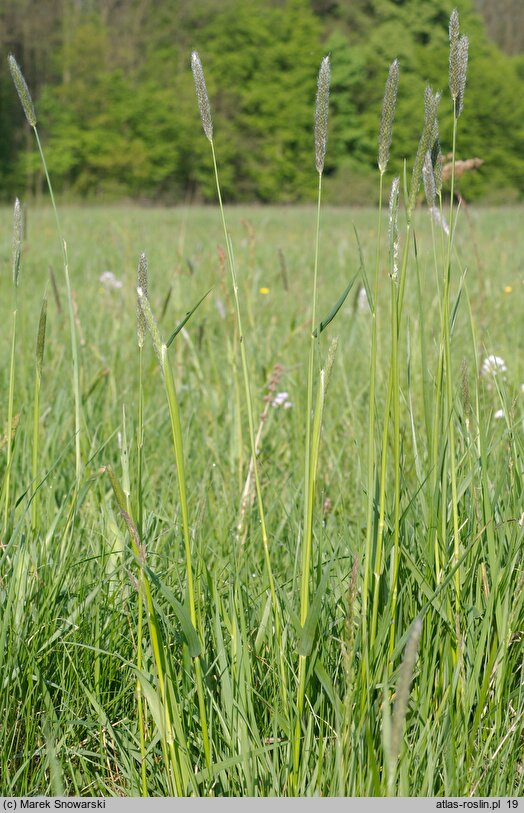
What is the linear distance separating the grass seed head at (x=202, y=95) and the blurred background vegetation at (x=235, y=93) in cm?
2382

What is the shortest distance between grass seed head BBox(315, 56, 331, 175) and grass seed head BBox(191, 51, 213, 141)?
10 cm

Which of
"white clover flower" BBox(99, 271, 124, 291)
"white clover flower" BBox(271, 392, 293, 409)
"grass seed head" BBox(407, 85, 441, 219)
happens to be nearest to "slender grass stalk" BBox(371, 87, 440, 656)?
"grass seed head" BBox(407, 85, 441, 219)

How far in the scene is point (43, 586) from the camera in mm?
955

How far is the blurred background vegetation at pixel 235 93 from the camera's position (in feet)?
83.9

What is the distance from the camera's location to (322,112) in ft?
2.21

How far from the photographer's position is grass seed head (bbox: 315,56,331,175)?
2.21 feet

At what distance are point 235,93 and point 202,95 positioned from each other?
31.4 meters

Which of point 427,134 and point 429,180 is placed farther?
point 429,180

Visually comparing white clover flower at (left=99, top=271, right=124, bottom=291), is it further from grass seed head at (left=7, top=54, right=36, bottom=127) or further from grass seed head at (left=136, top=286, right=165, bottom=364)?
grass seed head at (left=136, top=286, right=165, bottom=364)

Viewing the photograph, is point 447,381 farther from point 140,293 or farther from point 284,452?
point 284,452

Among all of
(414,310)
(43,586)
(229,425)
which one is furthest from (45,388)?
(414,310)

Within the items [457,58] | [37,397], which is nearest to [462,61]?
[457,58]

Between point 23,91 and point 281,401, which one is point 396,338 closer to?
point 23,91

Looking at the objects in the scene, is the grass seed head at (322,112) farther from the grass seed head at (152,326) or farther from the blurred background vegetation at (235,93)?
the blurred background vegetation at (235,93)
